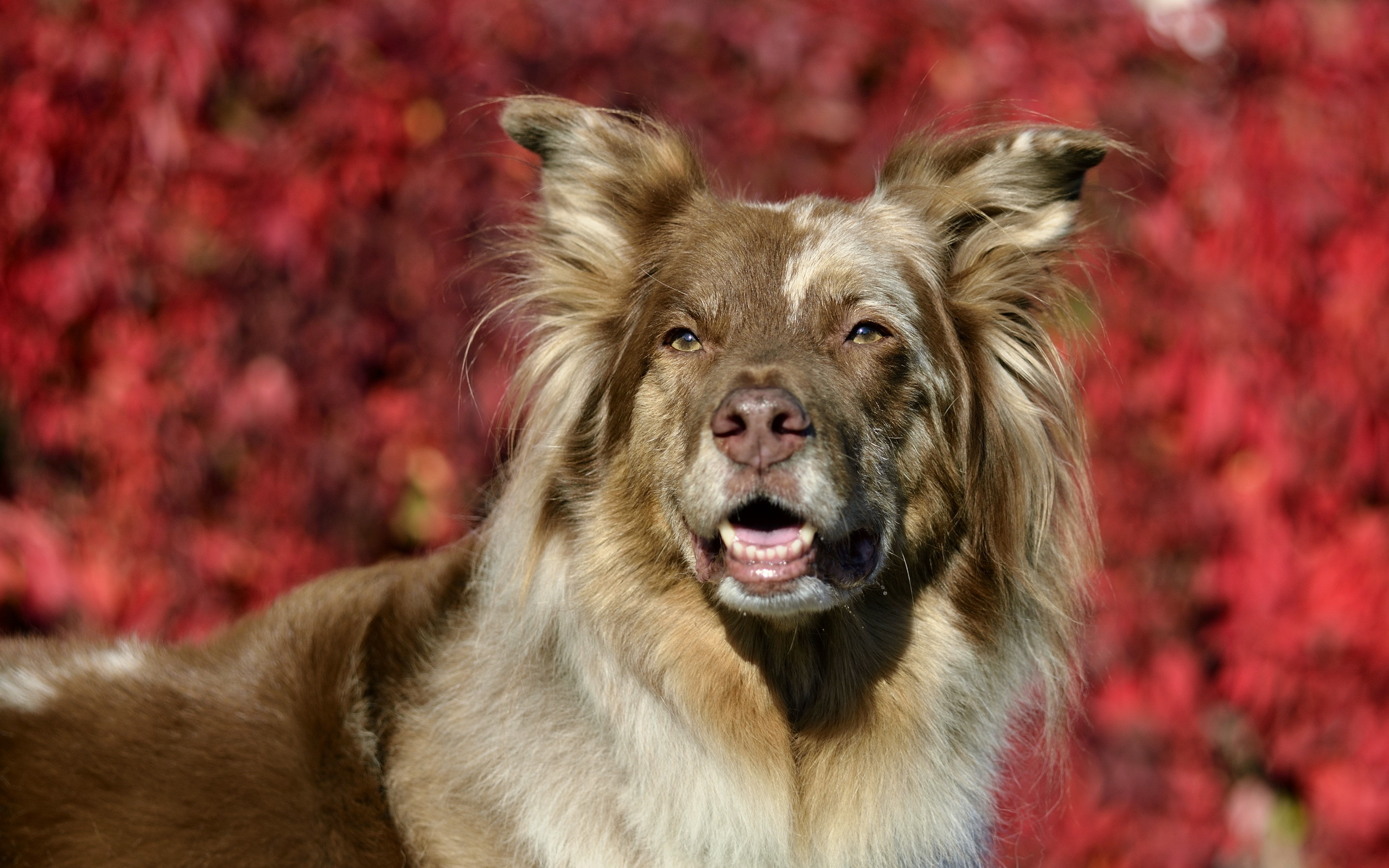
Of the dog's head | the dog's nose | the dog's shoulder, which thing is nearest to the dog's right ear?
the dog's head

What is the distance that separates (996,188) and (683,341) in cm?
110

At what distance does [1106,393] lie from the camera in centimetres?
572

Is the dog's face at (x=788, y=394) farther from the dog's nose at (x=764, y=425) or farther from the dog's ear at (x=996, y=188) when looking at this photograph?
the dog's ear at (x=996, y=188)

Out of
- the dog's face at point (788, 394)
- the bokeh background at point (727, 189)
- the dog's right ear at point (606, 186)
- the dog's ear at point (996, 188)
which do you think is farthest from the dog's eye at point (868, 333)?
the bokeh background at point (727, 189)

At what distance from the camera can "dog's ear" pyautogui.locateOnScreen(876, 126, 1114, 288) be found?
3.79 metres

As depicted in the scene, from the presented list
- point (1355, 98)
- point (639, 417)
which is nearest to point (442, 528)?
point (639, 417)

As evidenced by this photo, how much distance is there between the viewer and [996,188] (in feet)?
12.9

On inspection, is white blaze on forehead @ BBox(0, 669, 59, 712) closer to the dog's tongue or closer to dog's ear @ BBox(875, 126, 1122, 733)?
the dog's tongue

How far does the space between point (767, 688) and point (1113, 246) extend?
2518 millimetres

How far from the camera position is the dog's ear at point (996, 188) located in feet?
12.4

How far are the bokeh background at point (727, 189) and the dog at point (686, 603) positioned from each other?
0.84 meters

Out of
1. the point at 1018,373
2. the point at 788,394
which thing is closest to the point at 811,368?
the point at 788,394

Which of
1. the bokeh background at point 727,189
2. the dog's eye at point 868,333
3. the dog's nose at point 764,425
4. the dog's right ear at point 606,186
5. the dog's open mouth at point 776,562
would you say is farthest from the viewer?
the bokeh background at point 727,189

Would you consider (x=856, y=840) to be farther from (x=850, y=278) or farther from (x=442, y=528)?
(x=442, y=528)
